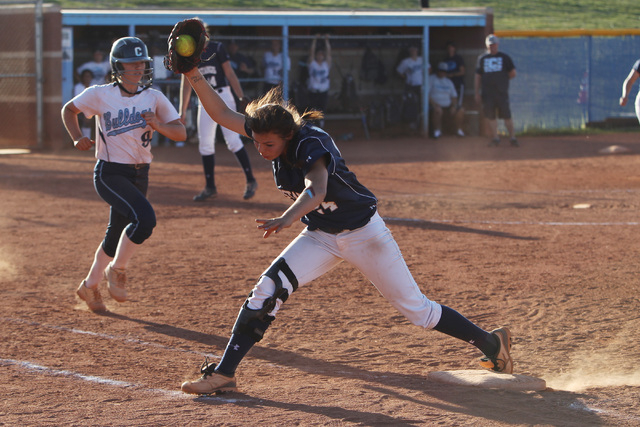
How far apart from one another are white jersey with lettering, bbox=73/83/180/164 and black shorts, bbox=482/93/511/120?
12736 mm

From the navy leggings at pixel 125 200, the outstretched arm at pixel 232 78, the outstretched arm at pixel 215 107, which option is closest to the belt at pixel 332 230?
the outstretched arm at pixel 215 107

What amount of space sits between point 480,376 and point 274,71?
16.1 meters

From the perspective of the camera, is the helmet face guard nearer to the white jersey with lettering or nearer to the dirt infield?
the white jersey with lettering

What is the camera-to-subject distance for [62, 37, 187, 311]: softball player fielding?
6.32m

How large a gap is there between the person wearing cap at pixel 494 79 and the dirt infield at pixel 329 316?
18.3ft

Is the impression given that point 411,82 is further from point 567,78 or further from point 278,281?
point 278,281

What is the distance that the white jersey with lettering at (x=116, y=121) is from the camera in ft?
21.1

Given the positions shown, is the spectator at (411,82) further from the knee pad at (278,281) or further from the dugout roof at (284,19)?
the knee pad at (278,281)

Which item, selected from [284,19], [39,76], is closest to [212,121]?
[39,76]

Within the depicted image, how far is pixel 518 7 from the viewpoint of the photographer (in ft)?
129

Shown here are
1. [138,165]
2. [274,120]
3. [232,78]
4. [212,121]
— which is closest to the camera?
[274,120]

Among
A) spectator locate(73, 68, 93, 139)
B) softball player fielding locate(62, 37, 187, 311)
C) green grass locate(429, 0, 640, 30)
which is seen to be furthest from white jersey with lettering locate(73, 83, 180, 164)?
green grass locate(429, 0, 640, 30)

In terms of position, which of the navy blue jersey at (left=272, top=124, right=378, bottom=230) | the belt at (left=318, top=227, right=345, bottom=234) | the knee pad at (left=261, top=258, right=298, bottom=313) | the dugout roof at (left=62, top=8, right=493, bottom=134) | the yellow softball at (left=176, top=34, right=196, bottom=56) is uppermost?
the dugout roof at (left=62, top=8, right=493, bottom=134)

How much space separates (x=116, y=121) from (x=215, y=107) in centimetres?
176
